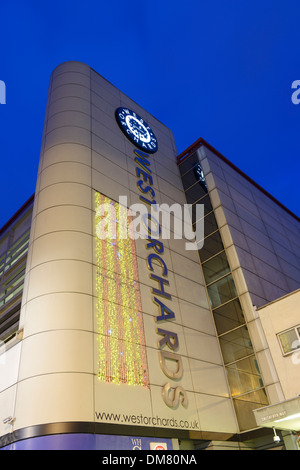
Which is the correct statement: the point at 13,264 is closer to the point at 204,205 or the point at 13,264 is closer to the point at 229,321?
the point at 204,205

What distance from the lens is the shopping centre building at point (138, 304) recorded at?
12.2m

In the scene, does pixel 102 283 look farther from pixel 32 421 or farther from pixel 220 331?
pixel 220 331

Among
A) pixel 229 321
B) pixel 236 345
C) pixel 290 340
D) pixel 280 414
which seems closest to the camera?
pixel 280 414

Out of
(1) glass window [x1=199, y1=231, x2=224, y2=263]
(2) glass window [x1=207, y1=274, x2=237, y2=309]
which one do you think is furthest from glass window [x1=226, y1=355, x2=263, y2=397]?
(1) glass window [x1=199, y1=231, x2=224, y2=263]

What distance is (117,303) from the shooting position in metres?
15.0

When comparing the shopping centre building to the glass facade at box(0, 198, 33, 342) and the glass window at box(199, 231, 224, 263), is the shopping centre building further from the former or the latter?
the glass facade at box(0, 198, 33, 342)

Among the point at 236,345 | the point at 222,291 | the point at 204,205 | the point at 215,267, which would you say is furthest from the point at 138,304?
the point at 204,205

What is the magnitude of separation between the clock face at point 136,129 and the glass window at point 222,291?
32.6 feet

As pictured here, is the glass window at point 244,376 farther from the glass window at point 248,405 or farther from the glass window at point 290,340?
the glass window at point 290,340

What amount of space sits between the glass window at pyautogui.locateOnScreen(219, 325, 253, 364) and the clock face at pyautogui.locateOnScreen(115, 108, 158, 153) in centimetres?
1279

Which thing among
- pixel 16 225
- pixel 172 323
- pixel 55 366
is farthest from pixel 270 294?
pixel 16 225

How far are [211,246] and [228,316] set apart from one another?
14.9ft

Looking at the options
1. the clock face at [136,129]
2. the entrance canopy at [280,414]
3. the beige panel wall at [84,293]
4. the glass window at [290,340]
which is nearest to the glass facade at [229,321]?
the beige panel wall at [84,293]

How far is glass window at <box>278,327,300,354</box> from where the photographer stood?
16391mm
